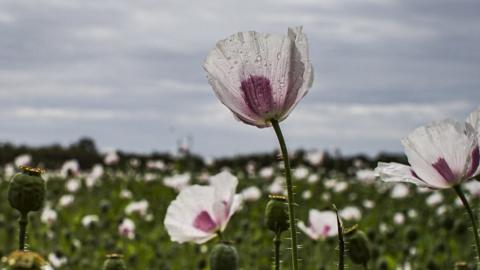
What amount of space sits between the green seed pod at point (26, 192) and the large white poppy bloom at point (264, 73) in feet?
1.33

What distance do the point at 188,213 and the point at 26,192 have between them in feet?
1.99

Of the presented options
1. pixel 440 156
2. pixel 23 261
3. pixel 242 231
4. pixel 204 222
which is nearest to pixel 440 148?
pixel 440 156

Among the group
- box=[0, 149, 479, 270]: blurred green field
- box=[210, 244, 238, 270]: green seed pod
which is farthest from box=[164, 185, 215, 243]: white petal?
box=[0, 149, 479, 270]: blurred green field

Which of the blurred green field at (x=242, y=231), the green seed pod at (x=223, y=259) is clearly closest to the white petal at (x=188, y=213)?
the green seed pod at (x=223, y=259)

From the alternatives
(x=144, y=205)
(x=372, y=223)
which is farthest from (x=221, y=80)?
(x=372, y=223)

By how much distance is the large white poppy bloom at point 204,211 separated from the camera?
2.06 meters

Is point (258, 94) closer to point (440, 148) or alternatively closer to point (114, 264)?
point (440, 148)

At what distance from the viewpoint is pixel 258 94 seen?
151 cm

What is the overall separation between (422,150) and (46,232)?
6.58 metres

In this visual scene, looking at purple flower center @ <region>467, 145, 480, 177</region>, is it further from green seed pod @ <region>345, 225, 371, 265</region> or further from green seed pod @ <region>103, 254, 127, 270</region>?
green seed pod @ <region>103, 254, 127, 270</region>

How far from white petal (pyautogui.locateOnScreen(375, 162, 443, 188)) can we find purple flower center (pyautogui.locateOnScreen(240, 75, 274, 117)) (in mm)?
264

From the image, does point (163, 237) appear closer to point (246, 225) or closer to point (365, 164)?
point (246, 225)

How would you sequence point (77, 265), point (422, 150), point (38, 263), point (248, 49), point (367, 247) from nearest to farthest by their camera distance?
point (38, 263) < point (248, 49) < point (422, 150) < point (367, 247) < point (77, 265)

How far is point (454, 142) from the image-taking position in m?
1.57
